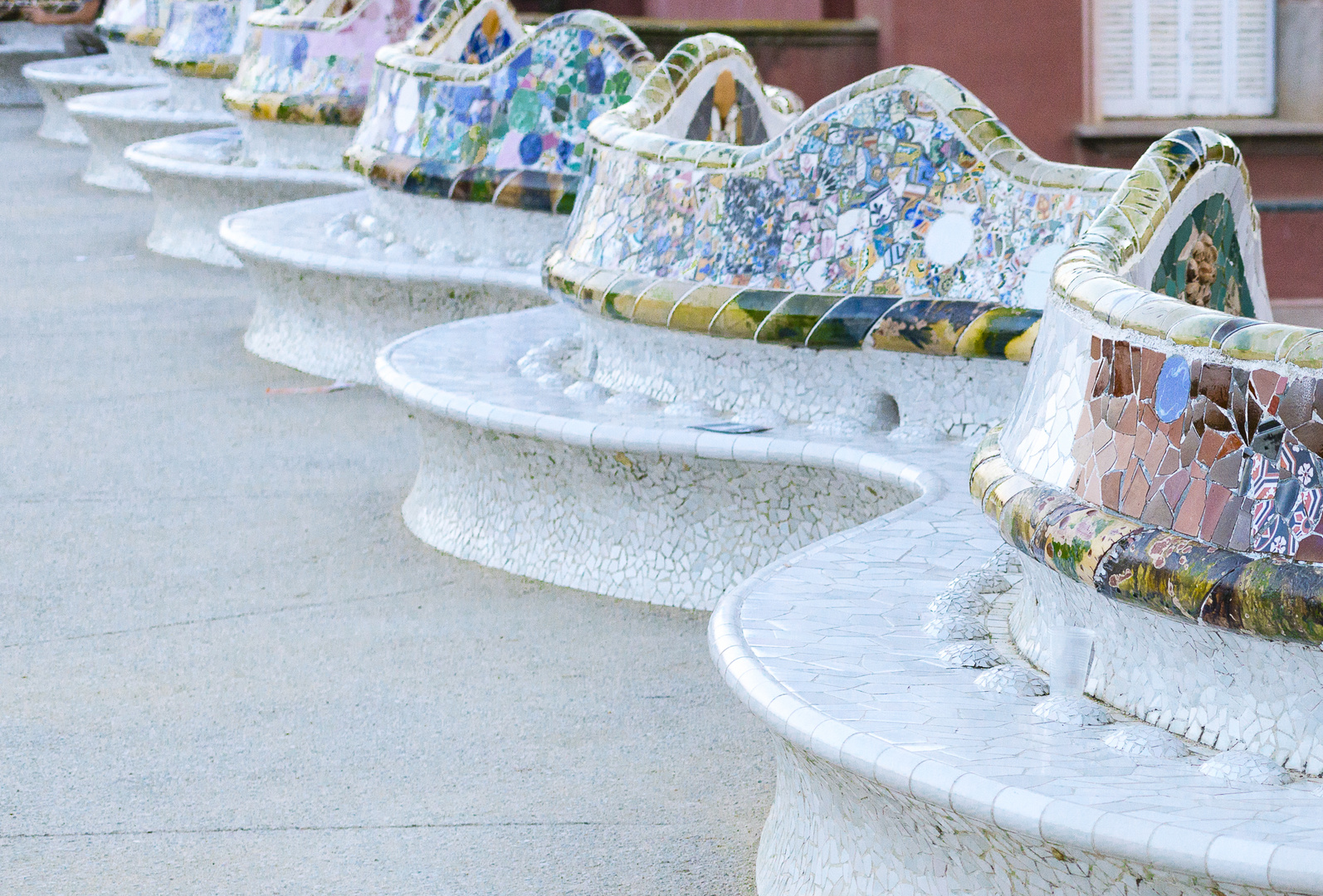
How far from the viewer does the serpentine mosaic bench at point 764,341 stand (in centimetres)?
410

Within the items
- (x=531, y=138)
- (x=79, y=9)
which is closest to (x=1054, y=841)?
(x=531, y=138)

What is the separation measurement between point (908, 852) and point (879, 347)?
1.79 m

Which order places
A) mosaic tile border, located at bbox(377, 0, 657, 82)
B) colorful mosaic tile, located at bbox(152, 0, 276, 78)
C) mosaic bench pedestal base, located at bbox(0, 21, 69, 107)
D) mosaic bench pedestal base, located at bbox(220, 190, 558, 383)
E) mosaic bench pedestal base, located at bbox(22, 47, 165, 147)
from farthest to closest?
mosaic bench pedestal base, located at bbox(0, 21, 69, 107) < mosaic bench pedestal base, located at bbox(22, 47, 165, 147) < colorful mosaic tile, located at bbox(152, 0, 276, 78) < mosaic bench pedestal base, located at bbox(220, 190, 558, 383) < mosaic tile border, located at bbox(377, 0, 657, 82)

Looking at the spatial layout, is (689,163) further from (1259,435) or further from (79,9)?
(79,9)

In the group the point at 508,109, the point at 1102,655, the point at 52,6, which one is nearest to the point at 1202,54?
the point at 508,109

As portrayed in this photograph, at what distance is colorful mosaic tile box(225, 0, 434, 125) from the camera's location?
8203 millimetres

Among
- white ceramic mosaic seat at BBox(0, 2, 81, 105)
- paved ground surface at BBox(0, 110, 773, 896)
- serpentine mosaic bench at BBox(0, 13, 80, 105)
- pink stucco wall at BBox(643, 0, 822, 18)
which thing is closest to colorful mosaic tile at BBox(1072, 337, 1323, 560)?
paved ground surface at BBox(0, 110, 773, 896)

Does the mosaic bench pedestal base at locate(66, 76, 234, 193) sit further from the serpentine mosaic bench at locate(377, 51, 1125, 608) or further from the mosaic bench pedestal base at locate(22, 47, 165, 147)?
the serpentine mosaic bench at locate(377, 51, 1125, 608)

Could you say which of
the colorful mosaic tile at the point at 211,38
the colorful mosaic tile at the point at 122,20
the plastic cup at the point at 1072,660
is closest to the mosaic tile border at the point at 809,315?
the plastic cup at the point at 1072,660

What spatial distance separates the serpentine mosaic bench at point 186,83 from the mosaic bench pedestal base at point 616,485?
6.25 m

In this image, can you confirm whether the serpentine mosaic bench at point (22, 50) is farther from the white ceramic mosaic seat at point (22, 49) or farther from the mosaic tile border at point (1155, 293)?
the mosaic tile border at point (1155, 293)

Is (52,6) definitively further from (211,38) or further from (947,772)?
(947,772)

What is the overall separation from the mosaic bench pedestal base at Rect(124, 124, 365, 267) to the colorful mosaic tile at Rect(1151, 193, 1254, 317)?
5560mm

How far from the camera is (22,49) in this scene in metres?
16.8
